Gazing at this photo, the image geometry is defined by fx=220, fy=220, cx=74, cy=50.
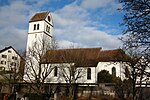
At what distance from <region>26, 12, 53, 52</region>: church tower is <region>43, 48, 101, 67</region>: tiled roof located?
14.6 m

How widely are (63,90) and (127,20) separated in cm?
2448

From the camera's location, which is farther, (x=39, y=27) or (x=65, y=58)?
(x=39, y=27)

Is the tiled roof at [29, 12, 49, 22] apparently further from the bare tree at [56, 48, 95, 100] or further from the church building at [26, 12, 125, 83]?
the bare tree at [56, 48, 95, 100]

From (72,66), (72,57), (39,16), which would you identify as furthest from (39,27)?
(72,66)

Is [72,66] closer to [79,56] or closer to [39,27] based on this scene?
[79,56]

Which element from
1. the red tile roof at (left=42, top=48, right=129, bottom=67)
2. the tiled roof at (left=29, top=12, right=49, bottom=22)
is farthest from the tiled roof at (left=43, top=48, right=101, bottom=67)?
the tiled roof at (left=29, top=12, right=49, bottom=22)

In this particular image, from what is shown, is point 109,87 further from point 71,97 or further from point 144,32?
point 144,32

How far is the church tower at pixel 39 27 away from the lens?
58.9 m

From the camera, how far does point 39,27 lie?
59.9 m

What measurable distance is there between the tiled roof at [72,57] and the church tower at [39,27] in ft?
47.8

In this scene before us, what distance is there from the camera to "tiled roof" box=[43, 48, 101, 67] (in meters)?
37.6

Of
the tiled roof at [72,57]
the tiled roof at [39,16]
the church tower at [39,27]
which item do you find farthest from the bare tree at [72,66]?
the tiled roof at [39,16]

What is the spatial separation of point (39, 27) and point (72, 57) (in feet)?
78.4

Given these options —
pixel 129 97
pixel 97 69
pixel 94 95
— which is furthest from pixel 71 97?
pixel 97 69
